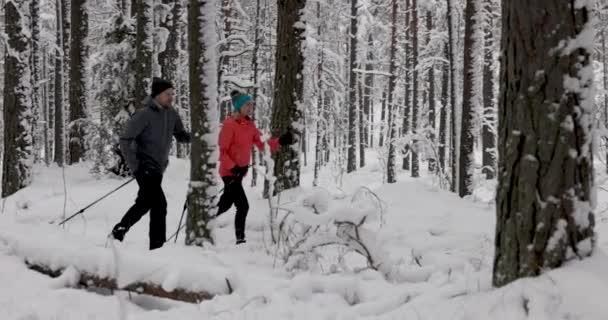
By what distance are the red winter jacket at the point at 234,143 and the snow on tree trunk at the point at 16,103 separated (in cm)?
636

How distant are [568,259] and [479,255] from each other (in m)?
2.20

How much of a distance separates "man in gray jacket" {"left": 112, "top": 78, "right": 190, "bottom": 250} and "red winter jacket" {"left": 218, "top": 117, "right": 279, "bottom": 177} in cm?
76

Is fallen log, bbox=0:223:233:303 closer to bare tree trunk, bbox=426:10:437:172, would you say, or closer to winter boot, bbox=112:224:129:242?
winter boot, bbox=112:224:129:242

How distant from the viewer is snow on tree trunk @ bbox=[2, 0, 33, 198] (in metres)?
10.8

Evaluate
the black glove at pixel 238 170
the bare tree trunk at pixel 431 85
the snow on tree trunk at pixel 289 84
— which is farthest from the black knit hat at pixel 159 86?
the bare tree trunk at pixel 431 85

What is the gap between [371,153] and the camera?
4522 centimetres

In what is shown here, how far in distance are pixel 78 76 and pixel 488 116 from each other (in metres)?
11.9

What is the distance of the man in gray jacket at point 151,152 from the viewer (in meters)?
5.69

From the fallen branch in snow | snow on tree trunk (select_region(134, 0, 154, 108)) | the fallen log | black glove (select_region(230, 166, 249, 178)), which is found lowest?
the fallen branch in snow

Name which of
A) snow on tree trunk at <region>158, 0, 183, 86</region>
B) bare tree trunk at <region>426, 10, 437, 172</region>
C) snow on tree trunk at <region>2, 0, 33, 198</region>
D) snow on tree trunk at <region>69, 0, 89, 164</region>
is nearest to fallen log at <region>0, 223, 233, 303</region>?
snow on tree trunk at <region>2, 0, 33, 198</region>

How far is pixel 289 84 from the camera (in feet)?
24.4

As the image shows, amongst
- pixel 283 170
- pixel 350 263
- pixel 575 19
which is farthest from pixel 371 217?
pixel 283 170

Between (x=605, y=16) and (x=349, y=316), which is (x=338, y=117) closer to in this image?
(x=605, y=16)

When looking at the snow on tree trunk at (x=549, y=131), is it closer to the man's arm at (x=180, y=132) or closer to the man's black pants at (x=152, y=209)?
the man's black pants at (x=152, y=209)
